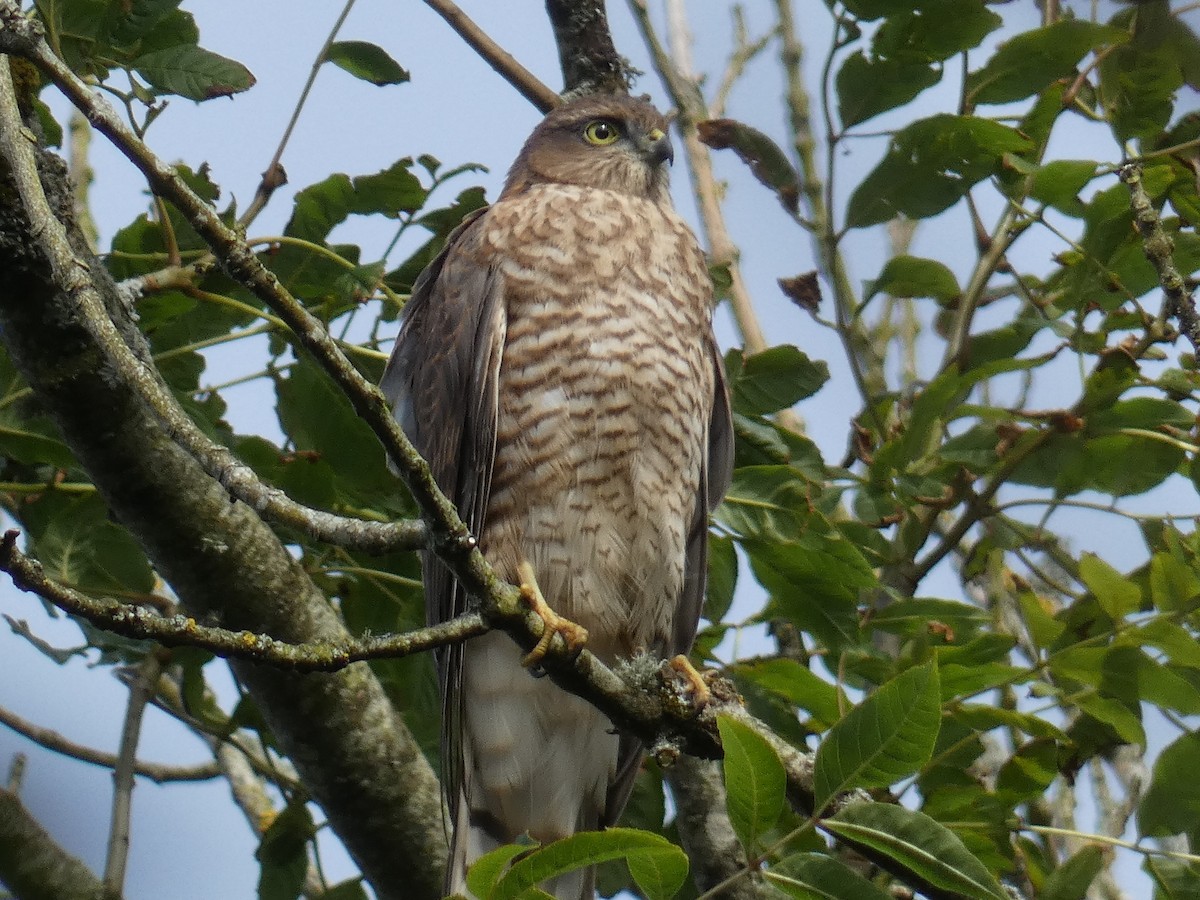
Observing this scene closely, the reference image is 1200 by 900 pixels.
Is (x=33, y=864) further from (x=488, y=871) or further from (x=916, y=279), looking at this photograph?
(x=916, y=279)

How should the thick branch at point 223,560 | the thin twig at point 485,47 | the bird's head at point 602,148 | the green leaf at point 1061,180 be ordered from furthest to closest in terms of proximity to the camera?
the bird's head at point 602,148 → the thin twig at point 485,47 → the green leaf at point 1061,180 → the thick branch at point 223,560

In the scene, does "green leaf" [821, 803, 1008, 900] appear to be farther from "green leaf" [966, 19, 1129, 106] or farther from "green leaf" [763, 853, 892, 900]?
"green leaf" [966, 19, 1129, 106]

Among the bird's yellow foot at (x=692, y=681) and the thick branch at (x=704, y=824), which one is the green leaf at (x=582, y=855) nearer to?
the bird's yellow foot at (x=692, y=681)

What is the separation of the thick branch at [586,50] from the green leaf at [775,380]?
1.34m

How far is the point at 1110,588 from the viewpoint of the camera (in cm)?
279

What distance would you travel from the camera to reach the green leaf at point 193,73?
2.81 metres

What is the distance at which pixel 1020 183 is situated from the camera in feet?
11.0

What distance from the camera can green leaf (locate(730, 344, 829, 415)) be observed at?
10.6ft

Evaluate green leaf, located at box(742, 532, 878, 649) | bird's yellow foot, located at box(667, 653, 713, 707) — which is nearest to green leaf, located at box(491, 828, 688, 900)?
bird's yellow foot, located at box(667, 653, 713, 707)

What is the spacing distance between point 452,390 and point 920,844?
6.36ft

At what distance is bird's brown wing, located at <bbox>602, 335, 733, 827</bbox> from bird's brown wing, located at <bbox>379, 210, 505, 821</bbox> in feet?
1.41

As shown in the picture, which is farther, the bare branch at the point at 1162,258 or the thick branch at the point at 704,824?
the thick branch at the point at 704,824

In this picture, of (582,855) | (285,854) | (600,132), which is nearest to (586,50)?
(600,132)

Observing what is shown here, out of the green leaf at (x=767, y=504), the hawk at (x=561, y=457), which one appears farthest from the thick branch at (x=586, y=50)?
the green leaf at (x=767, y=504)
